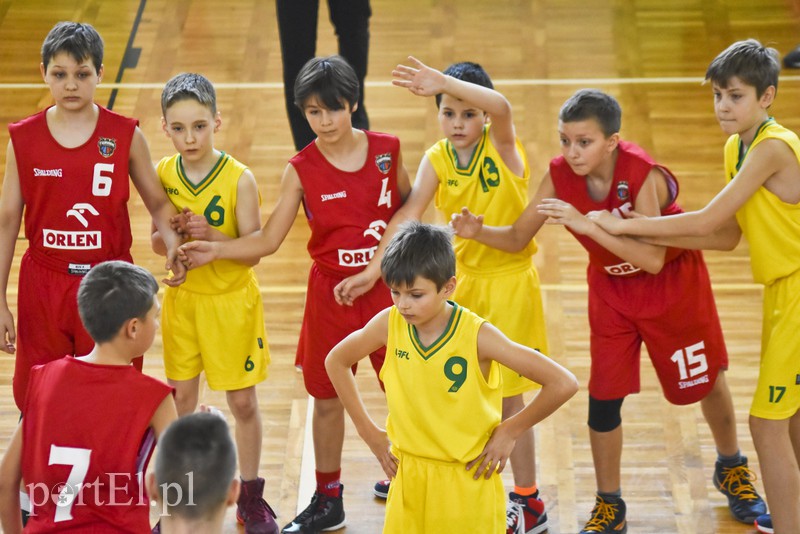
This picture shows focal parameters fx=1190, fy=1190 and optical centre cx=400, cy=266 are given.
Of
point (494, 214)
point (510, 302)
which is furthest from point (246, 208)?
point (510, 302)

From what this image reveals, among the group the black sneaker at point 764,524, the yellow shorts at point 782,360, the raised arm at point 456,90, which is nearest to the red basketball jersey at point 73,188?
the raised arm at point 456,90

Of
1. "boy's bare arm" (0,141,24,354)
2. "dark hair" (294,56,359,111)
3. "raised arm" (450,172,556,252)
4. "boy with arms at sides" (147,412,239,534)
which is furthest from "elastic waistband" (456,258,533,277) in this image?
"boy with arms at sides" (147,412,239,534)

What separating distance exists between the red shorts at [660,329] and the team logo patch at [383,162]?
812mm

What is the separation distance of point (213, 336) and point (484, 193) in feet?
3.46

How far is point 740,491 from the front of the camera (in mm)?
4180

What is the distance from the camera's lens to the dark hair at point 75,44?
3809 millimetres

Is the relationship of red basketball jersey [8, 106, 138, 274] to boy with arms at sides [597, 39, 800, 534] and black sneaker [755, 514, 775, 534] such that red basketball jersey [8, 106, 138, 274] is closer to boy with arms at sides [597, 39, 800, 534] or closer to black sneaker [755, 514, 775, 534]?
boy with arms at sides [597, 39, 800, 534]

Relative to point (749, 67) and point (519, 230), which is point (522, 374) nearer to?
point (519, 230)

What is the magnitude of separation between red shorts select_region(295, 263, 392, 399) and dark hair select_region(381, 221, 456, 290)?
862 mm

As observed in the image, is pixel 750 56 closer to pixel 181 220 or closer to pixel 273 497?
pixel 181 220

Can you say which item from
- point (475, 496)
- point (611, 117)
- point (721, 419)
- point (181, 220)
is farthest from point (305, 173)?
point (721, 419)

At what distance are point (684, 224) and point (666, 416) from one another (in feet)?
4.12

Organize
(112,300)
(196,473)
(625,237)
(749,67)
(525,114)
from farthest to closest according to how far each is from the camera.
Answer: (525,114) → (625,237) → (749,67) → (112,300) → (196,473)

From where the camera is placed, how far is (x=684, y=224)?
12.3ft
